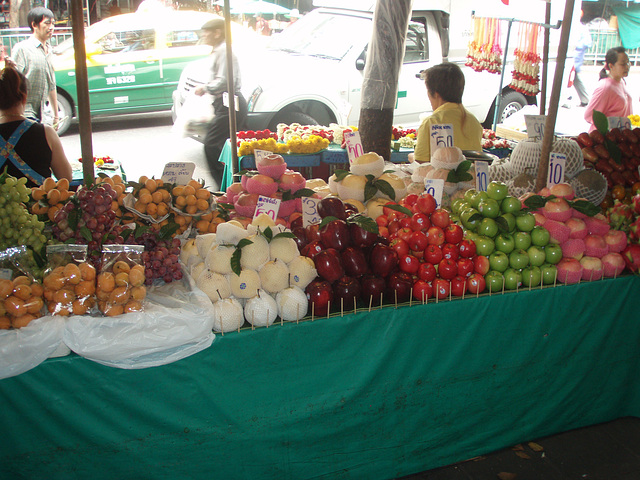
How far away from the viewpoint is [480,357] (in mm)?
2537

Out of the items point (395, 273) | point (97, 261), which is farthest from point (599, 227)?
point (97, 261)

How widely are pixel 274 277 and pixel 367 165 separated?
103 cm

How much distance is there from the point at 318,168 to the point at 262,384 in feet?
12.4

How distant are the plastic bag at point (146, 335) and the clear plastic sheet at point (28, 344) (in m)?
0.05

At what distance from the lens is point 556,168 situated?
3.02 metres

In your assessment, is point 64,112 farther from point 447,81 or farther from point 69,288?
point 69,288

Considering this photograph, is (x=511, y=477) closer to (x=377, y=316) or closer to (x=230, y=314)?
(x=377, y=316)

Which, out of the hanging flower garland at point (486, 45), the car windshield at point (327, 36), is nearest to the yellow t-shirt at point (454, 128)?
the hanging flower garland at point (486, 45)

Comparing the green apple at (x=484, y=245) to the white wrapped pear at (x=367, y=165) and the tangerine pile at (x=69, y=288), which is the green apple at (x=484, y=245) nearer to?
the white wrapped pear at (x=367, y=165)

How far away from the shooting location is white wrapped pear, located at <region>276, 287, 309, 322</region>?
223 centimetres

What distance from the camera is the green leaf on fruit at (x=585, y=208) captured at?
8.84 feet

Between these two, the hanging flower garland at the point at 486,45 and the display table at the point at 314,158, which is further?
the hanging flower garland at the point at 486,45

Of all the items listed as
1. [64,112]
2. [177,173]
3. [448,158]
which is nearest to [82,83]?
[177,173]

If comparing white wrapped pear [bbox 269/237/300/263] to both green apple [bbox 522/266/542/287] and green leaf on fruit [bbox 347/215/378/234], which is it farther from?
green apple [bbox 522/266/542/287]
